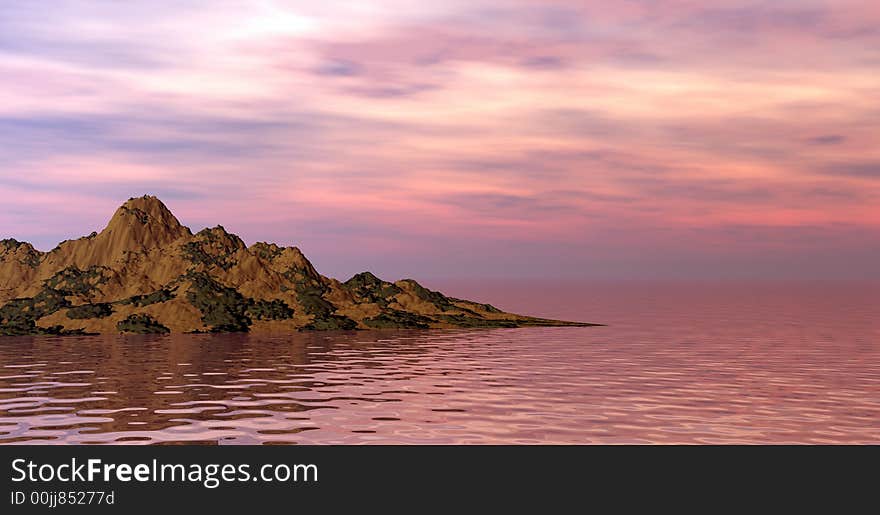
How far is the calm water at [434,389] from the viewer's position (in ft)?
140

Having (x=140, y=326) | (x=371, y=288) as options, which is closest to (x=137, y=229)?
(x=140, y=326)

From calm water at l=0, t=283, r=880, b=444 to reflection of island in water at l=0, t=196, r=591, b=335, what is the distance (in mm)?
9472

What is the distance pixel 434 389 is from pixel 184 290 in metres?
66.1

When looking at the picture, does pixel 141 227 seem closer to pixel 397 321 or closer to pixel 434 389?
pixel 397 321

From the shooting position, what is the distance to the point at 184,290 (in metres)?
117

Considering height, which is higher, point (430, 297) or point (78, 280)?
point (78, 280)

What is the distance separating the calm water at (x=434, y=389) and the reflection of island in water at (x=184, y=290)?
9472 millimetres

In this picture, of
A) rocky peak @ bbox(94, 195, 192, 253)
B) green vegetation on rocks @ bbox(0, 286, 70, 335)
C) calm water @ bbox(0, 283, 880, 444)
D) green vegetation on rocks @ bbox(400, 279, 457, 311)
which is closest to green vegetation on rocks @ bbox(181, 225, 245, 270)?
rocky peak @ bbox(94, 195, 192, 253)

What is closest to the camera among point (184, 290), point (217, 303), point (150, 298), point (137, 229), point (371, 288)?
point (217, 303)


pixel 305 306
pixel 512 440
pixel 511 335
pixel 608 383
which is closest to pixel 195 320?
pixel 305 306

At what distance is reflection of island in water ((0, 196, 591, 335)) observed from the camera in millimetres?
110588

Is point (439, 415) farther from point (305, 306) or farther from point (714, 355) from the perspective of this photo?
point (305, 306)

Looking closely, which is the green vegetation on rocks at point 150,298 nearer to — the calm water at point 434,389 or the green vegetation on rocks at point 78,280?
the green vegetation on rocks at point 78,280

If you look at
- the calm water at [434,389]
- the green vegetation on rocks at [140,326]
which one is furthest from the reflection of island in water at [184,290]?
the calm water at [434,389]
